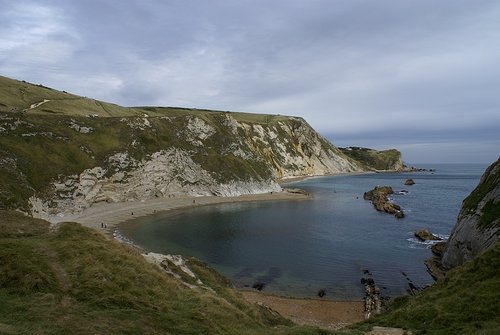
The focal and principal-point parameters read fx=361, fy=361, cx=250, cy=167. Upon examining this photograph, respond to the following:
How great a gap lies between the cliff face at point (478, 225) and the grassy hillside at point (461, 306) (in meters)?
11.8

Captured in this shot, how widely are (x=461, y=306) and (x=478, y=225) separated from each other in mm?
20827

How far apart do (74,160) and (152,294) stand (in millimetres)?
68121

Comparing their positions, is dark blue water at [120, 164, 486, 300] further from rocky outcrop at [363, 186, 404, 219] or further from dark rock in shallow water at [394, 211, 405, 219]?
rocky outcrop at [363, 186, 404, 219]

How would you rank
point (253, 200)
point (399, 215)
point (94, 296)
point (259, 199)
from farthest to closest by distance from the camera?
1. point (259, 199)
2. point (253, 200)
3. point (399, 215)
4. point (94, 296)

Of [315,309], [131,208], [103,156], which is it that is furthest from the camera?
[103,156]

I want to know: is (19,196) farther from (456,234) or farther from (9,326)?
(456,234)

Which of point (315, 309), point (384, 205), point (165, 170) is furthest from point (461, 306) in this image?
point (165, 170)

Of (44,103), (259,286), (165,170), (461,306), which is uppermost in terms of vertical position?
(44,103)

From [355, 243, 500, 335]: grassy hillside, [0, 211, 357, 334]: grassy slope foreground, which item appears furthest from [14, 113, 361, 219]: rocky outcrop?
[355, 243, 500, 335]: grassy hillside

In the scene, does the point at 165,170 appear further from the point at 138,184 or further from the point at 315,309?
the point at 315,309

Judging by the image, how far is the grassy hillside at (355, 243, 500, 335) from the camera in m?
16.0

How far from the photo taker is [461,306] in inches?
698

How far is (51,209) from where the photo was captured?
64.2 m

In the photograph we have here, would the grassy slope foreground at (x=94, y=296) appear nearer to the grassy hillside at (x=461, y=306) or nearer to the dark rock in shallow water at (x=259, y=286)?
the grassy hillside at (x=461, y=306)
